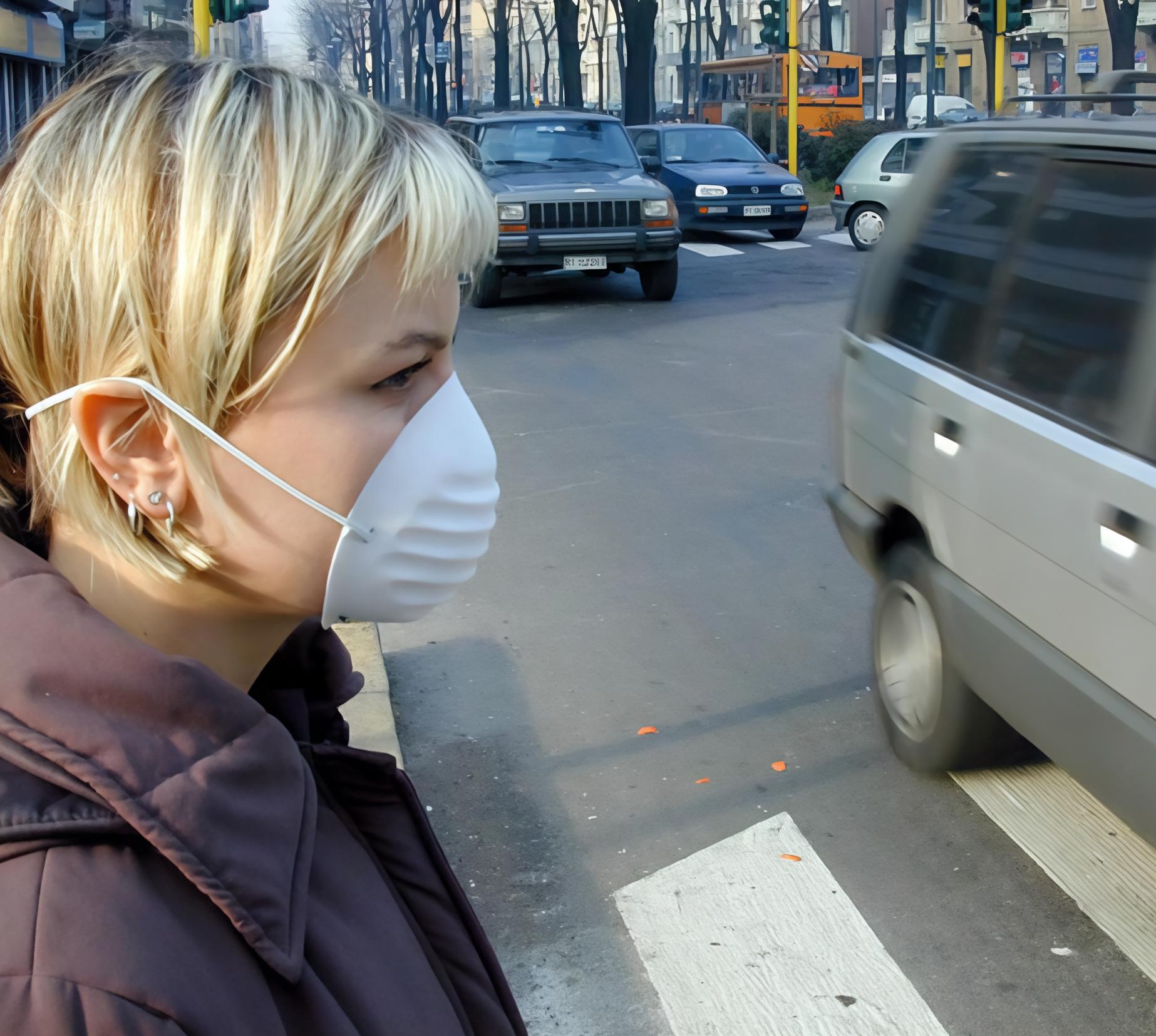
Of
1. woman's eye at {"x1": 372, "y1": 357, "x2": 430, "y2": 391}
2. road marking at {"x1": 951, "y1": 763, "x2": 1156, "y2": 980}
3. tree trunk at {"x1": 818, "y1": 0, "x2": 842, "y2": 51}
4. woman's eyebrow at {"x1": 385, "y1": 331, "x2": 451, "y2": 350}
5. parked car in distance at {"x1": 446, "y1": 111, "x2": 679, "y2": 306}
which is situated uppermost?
tree trunk at {"x1": 818, "y1": 0, "x2": 842, "y2": 51}

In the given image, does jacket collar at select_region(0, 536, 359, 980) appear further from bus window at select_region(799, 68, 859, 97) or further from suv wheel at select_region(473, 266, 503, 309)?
bus window at select_region(799, 68, 859, 97)

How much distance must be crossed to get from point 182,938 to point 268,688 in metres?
0.59

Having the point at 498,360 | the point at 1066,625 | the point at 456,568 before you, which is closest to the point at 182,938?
the point at 456,568

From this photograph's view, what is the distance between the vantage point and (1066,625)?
10.8ft

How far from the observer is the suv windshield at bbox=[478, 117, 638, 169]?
52.9 ft

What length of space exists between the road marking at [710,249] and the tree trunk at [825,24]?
5776 centimetres

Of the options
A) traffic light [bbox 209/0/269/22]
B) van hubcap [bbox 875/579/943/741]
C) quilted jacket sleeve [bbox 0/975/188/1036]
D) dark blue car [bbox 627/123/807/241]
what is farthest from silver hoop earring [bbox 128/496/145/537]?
dark blue car [bbox 627/123/807/241]

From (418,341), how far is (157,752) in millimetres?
453

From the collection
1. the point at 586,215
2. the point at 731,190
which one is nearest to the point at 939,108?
the point at 731,190

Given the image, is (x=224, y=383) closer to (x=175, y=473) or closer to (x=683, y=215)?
(x=175, y=473)

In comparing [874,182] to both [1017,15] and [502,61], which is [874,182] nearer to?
[1017,15]

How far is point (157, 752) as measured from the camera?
1.03 metres

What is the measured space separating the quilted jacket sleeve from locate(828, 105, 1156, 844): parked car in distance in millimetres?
2419

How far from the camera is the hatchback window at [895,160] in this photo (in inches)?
759
